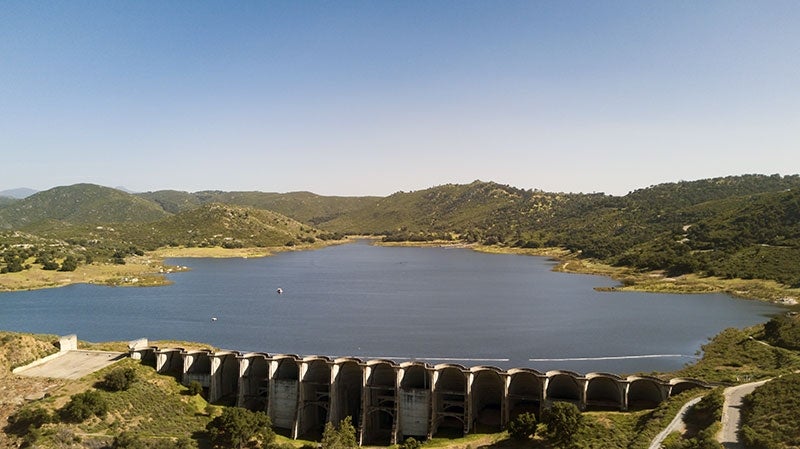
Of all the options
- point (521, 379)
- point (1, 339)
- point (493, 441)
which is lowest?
point (493, 441)

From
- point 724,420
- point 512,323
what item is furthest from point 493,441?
point 512,323

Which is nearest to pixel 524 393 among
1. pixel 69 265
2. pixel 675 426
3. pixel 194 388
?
pixel 675 426

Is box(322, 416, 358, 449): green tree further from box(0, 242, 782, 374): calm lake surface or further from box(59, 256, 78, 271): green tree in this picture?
box(59, 256, 78, 271): green tree

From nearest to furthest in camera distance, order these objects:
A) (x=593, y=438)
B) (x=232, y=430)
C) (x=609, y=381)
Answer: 1. (x=593, y=438)
2. (x=232, y=430)
3. (x=609, y=381)

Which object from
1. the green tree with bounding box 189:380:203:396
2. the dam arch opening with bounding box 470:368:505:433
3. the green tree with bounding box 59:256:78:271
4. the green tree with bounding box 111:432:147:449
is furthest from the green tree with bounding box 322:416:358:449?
the green tree with bounding box 59:256:78:271

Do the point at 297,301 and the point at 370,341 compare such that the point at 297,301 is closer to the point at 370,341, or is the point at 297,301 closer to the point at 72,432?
the point at 370,341

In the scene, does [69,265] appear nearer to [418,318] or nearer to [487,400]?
[418,318]

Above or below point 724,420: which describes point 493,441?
below

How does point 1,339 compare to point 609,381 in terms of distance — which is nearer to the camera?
point 609,381
